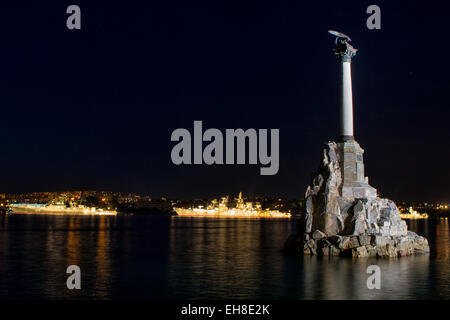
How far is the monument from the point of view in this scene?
3894 centimetres

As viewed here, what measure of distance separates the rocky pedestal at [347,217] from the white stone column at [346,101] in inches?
40.5

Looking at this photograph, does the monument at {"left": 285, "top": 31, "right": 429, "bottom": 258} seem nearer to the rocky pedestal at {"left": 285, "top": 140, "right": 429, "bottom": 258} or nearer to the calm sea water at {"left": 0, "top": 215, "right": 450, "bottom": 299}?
the rocky pedestal at {"left": 285, "top": 140, "right": 429, "bottom": 258}


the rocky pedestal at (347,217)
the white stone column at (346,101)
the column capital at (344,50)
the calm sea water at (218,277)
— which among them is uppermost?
the column capital at (344,50)

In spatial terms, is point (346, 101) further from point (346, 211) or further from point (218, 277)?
point (218, 277)

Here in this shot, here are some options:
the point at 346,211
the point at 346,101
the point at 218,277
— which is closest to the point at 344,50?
the point at 346,101

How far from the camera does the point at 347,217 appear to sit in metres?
40.1

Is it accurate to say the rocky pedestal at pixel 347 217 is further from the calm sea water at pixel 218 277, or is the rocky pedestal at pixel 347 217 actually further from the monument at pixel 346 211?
the calm sea water at pixel 218 277

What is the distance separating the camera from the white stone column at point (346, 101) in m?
43.1

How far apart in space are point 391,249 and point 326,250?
4639 mm

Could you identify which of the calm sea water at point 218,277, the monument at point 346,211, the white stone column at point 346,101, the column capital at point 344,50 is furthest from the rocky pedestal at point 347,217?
the column capital at point 344,50

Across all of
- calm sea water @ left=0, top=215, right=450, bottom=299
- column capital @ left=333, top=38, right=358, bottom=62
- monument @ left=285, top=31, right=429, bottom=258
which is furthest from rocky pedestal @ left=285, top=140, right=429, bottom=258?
column capital @ left=333, top=38, right=358, bottom=62

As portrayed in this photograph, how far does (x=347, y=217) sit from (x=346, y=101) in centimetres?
944
